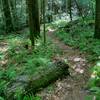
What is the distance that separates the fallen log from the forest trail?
0.23m

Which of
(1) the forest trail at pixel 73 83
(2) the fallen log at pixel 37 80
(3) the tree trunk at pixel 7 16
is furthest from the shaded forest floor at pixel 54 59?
(3) the tree trunk at pixel 7 16

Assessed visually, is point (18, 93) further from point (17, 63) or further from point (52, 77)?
point (17, 63)

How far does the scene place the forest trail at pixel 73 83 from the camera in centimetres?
635

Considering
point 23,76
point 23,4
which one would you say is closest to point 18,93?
point 23,76

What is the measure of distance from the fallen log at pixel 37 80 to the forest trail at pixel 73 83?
9.1 inches

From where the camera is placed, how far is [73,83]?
23.3 ft

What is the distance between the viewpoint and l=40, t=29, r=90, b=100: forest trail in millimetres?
6348

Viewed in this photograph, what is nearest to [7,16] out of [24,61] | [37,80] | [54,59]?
[24,61]

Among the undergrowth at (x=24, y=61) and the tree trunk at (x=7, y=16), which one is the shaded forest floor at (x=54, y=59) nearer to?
the undergrowth at (x=24, y=61)

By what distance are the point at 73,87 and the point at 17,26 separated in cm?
1411

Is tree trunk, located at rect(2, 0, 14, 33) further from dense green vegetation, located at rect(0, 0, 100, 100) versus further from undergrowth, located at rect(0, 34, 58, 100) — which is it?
undergrowth, located at rect(0, 34, 58, 100)

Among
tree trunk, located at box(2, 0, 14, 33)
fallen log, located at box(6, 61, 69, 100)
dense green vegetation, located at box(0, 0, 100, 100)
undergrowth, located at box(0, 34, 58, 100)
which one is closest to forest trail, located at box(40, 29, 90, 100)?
dense green vegetation, located at box(0, 0, 100, 100)

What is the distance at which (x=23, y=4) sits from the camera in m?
24.5

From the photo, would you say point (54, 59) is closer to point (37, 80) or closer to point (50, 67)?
point (50, 67)
